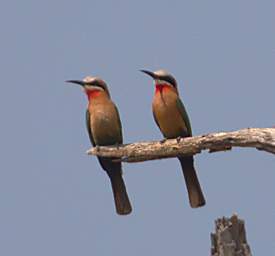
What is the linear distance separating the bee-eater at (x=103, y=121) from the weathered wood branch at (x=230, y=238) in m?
4.28

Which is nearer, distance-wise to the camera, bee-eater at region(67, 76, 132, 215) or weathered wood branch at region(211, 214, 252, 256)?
weathered wood branch at region(211, 214, 252, 256)

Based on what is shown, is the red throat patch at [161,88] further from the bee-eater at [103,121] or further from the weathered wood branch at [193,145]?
the weathered wood branch at [193,145]

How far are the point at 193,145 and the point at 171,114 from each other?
202cm

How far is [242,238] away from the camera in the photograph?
25.9 feet

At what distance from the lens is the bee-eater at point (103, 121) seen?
39.7ft

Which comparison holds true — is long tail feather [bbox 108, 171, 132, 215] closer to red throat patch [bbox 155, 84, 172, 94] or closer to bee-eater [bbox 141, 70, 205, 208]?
bee-eater [bbox 141, 70, 205, 208]

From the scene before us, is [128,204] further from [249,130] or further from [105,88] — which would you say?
[249,130]

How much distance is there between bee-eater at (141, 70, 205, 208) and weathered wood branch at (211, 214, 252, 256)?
12.5ft

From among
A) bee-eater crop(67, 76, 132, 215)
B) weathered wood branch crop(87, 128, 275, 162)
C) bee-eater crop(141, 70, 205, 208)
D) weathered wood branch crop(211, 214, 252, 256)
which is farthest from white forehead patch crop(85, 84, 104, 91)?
weathered wood branch crop(211, 214, 252, 256)

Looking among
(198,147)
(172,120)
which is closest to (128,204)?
(172,120)

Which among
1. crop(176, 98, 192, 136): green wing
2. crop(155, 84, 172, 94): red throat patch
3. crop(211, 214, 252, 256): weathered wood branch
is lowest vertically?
crop(211, 214, 252, 256): weathered wood branch

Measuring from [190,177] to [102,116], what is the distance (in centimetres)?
128

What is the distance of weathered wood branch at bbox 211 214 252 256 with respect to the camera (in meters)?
7.85

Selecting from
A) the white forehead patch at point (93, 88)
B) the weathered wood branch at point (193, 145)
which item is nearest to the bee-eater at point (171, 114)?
the white forehead patch at point (93, 88)
